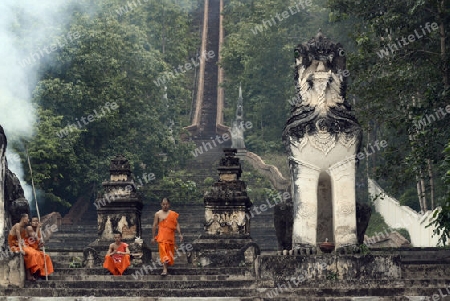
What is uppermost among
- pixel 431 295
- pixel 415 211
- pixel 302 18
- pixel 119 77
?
pixel 302 18

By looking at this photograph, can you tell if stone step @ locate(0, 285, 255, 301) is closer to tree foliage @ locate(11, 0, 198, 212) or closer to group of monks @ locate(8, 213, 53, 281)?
group of monks @ locate(8, 213, 53, 281)

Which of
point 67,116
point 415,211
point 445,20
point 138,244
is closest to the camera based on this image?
point 138,244

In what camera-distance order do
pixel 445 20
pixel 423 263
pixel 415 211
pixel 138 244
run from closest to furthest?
pixel 423 263, pixel 138 244, pixel 445 20, pixel 415 211

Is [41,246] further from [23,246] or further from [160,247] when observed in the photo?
[160,247]

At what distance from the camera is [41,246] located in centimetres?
1972

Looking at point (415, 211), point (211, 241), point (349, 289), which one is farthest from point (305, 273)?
point (415, 211)

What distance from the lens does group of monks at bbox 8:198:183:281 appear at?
63.0 feet

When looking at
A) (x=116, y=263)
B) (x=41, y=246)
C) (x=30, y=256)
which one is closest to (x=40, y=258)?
(x=30, y=256)

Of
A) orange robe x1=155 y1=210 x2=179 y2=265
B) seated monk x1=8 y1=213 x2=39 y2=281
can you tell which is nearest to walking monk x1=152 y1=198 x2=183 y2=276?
orange robe x1=155 y1=210 x2=179 y2=265

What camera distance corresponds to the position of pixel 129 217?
23984mm

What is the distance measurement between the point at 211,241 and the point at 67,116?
16.5 meters

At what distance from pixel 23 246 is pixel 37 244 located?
38 centimetres

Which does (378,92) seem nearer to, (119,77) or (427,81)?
(427,81)

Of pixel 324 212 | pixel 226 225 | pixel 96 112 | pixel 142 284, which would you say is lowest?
pixel 142 284
